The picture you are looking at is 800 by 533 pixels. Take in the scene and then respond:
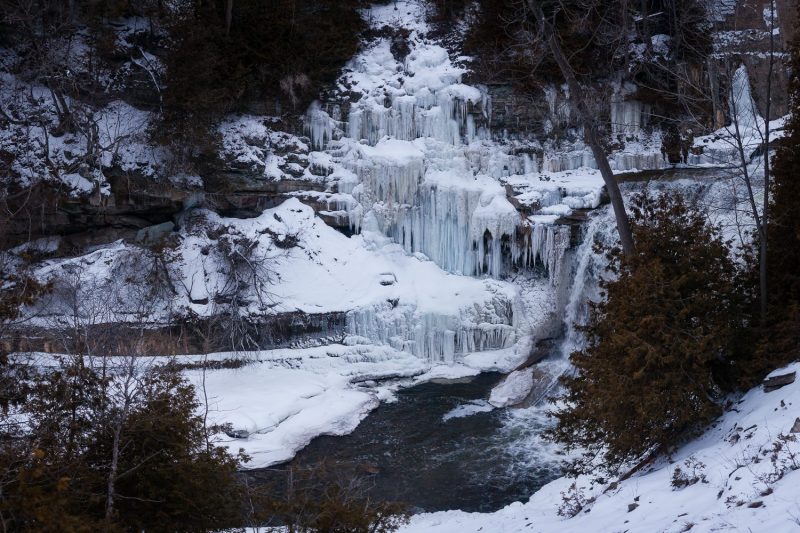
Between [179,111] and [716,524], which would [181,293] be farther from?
[716,524]

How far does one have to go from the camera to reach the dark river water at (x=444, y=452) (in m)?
11.1

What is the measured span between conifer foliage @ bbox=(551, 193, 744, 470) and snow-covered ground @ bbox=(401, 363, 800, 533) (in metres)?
0.42

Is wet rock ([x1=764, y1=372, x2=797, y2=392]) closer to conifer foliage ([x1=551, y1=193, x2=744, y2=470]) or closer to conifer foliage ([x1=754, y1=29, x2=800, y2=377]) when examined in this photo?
conifer foliage ([x1=551, y1=193, x2=744, y2=470])

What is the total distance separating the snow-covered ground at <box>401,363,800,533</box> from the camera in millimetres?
5082

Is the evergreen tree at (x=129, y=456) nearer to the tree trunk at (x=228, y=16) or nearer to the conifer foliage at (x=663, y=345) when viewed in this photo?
the conifer foliage at (x=663, y=345)

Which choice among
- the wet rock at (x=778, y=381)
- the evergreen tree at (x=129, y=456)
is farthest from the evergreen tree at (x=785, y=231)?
the evergreen tree at (x=129, y=456)

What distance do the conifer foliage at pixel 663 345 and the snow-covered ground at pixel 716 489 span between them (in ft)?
1.38

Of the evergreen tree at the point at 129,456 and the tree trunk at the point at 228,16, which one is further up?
the tree trunk at the point at 228,16

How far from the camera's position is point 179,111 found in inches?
726

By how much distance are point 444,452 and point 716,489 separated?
283 inches

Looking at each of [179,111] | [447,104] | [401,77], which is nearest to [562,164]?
[447,104]

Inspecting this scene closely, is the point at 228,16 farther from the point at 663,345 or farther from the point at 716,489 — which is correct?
the point at 716,489

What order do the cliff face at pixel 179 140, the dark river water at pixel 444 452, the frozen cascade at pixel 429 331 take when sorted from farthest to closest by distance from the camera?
the cliff face at pixel 179 140 → the frozen cascade at pixel 429 331 → the dark river water at pixel 444 452

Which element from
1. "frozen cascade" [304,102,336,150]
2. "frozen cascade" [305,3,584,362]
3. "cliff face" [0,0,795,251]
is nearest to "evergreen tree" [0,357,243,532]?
"frozen cascade" [305,3,584,362]
